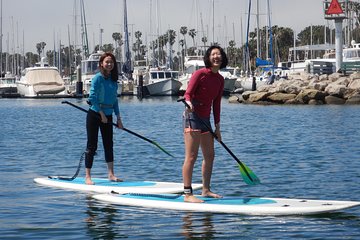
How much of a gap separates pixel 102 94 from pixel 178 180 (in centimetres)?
277

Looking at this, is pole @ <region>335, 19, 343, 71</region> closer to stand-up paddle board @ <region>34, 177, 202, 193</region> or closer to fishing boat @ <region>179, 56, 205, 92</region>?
fishing boat @ <region>179, 56, 205, 92</region>

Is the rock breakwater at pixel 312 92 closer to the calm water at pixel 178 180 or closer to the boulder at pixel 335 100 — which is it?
the boulder at pixel 335 100

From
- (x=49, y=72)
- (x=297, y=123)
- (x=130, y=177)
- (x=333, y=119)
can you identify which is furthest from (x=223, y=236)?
(x=49, y=72)

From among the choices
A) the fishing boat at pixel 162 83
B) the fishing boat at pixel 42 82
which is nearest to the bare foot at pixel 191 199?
the fishing boat at pixel 162 83

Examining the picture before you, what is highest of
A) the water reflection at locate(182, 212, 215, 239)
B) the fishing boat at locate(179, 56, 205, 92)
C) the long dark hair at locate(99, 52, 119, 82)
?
the fishing boat at locate(179, 56, 205, 92)

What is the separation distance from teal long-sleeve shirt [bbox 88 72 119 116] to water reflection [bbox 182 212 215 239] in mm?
2649

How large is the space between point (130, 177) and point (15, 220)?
4753mm

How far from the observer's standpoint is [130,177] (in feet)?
51.1

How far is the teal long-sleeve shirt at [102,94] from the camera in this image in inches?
503

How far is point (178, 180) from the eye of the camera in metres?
15.0

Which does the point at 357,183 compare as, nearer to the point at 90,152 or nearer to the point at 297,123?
the point at 90,152

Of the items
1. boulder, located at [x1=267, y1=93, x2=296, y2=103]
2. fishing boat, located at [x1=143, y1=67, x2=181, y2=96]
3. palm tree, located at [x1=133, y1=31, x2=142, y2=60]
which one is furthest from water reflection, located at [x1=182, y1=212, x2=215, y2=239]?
palm tree, located at [x1=133, y1=31, x2=142, y2=60]

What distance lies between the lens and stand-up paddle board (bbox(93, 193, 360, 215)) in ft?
34.9

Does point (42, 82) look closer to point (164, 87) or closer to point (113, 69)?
point (164, 87)
